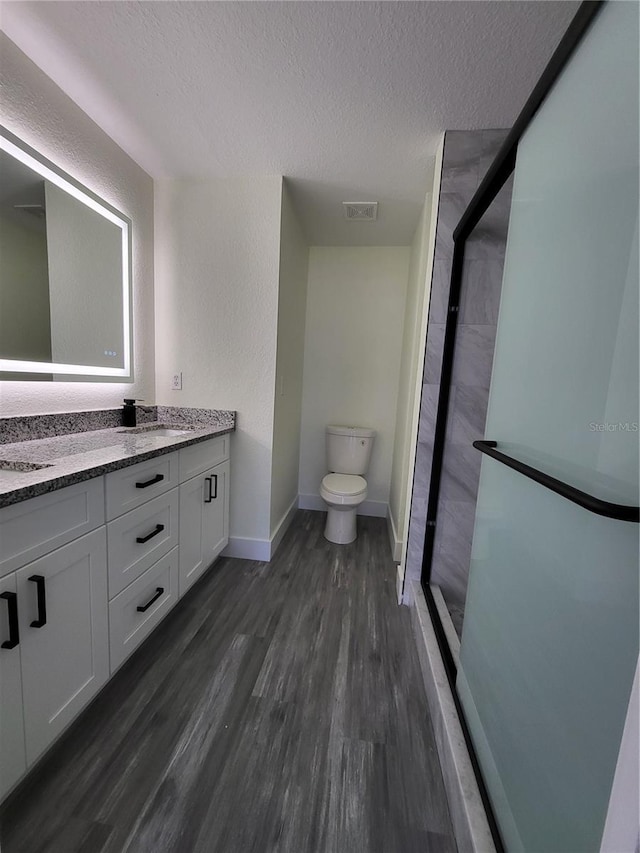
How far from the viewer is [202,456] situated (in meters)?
1.67

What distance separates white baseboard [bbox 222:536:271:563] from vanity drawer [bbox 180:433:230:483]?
1.92 ft

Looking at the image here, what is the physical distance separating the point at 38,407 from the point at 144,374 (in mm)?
660

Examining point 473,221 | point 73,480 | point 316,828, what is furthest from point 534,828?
point 473,221

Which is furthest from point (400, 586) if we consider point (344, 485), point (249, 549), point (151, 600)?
point (151, 600)

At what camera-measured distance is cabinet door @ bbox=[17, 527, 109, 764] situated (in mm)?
809

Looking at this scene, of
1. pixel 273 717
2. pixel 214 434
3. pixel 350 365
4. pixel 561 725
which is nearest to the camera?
pixel 561 725

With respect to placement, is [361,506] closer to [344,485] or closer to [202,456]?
[344,485]

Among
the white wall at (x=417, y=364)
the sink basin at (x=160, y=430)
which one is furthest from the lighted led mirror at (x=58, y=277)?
the white wall at (x=417, y=364)

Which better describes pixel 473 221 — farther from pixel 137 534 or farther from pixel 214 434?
pixel 137 534

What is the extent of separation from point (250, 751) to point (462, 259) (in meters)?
2.11

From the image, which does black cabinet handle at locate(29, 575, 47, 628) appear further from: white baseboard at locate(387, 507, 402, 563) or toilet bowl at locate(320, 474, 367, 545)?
white baseboard at locate(387, 507, 402, 563)

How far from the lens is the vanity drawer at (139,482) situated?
105 cm

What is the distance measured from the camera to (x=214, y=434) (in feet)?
5.63

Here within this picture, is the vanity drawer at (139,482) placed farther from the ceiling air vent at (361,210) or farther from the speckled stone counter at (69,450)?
the ceiling air vent at (361,210)
